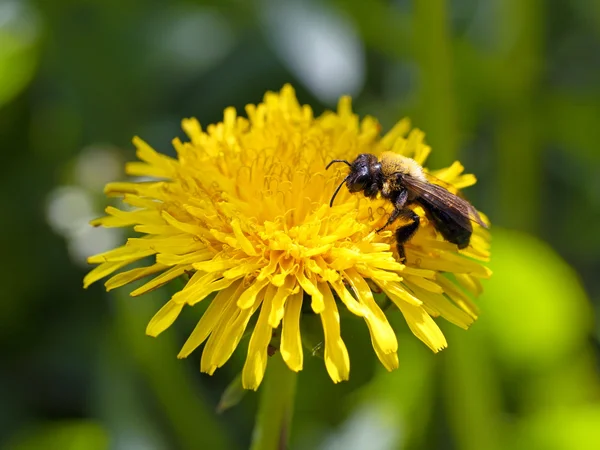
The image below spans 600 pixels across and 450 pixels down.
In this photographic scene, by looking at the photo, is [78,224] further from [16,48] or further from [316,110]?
[316,110]

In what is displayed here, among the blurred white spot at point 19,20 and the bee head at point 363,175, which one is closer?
the bee head at point 363,175

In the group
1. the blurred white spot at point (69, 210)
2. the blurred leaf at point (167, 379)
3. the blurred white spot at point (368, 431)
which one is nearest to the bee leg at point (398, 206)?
the blurred white spot at point (368, 431)

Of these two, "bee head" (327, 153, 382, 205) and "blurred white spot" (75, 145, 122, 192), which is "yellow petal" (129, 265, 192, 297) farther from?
"blurred white spot" (75, 145, 122, 192)

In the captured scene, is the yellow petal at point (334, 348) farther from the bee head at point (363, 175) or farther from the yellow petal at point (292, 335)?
the bee head at point (363, 175)

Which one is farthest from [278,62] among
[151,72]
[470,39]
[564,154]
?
[564,154]

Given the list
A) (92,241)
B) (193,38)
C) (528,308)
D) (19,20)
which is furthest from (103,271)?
(193,38)

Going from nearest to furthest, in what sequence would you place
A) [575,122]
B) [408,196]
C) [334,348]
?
[334,348] → [408,196] → [575,122]

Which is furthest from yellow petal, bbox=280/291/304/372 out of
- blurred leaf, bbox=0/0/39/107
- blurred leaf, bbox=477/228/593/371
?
blurred leaf, bbox=0/0/39/107

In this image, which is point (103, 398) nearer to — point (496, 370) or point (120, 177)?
point (120, 177)
